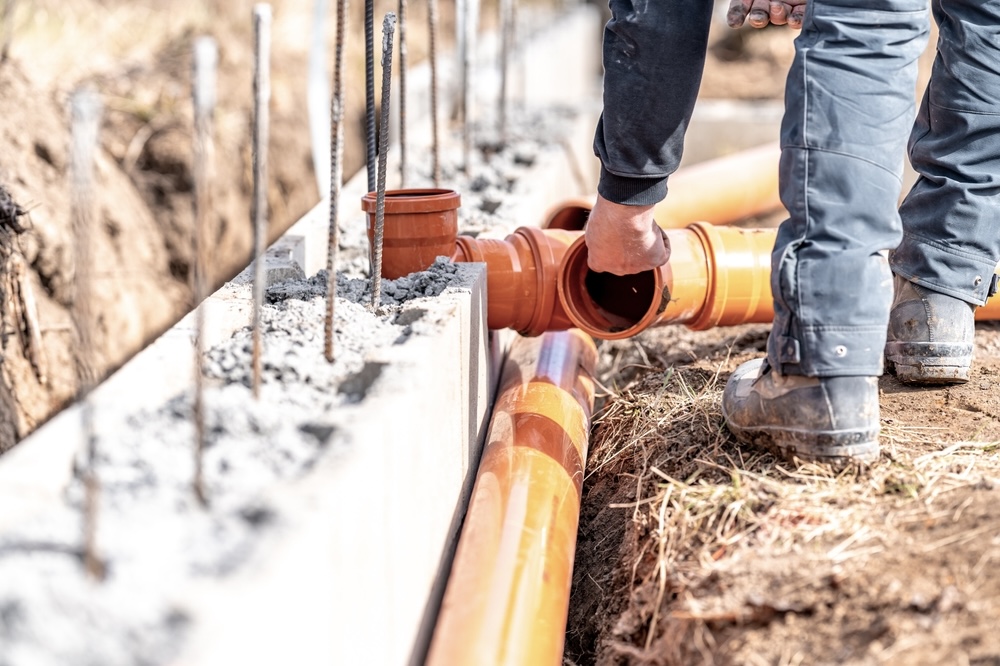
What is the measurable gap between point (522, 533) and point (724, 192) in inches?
108

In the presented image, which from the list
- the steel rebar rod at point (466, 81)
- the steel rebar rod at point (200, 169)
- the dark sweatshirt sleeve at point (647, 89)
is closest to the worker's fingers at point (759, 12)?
the dark sweatshirt sleeve at point (647, 89)

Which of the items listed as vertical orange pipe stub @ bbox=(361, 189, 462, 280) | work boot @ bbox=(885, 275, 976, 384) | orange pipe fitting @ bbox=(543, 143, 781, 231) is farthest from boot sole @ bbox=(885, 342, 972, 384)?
orange pipe fitting @ bbox=(543, 143, 781, 231)

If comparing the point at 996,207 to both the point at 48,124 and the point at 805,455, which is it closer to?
the point at 805,455

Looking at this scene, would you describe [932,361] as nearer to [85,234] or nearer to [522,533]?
[522,533]

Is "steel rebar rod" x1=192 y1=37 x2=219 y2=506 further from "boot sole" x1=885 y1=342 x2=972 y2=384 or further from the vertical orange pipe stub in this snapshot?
"boot sole" x1=885 y1=342 x2=972 y2=384

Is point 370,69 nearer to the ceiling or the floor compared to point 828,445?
nearer to the ceiling

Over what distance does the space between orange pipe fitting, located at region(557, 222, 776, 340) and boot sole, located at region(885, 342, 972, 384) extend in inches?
16.9

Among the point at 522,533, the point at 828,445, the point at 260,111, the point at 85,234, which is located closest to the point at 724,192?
the point at 828,445

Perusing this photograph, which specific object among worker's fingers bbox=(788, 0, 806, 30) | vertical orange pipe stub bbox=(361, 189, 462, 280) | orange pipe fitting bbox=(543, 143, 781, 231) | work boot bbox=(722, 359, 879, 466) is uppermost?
worker's fingers bbox=(788, 0, 806, 30)

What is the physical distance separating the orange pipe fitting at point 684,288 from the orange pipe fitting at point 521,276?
0.07 meters

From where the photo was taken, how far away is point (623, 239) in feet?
7.77

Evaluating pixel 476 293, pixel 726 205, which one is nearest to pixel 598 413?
pixel 476 293

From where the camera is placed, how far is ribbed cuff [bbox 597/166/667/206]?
2.21 metres

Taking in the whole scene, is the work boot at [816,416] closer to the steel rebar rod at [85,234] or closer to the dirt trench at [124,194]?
the steel rebar rod at [85,234]
